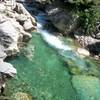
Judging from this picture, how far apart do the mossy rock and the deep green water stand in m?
0.41

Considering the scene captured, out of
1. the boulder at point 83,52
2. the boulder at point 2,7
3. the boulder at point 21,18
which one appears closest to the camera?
the boulder at point 83,52

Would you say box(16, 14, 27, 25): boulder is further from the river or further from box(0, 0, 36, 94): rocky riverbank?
the river

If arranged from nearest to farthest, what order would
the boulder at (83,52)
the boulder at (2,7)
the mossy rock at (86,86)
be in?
the mossy rock at (86,86)
the boulder at (83,52)
the boulder at (2,7)

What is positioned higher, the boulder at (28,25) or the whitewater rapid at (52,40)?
the boulder at (28,25)

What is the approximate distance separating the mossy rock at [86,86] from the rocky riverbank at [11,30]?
4.82 metres

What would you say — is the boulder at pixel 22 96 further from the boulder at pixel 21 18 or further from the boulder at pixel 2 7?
the boulder at pixel 2 7

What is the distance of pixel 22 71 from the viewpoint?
21.3 meters

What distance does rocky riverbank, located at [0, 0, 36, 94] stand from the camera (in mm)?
18106

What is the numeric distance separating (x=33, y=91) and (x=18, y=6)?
11.6 meters

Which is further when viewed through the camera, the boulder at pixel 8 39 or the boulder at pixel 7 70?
the boulder at pixel 8 39

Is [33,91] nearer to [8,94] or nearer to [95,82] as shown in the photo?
[8,94]

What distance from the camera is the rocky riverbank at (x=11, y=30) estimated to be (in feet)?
59.4

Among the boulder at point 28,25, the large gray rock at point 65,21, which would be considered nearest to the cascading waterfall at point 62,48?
the boulder at point 28,25

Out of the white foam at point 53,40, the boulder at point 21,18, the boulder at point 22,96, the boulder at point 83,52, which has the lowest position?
the boulder at point 83,52
